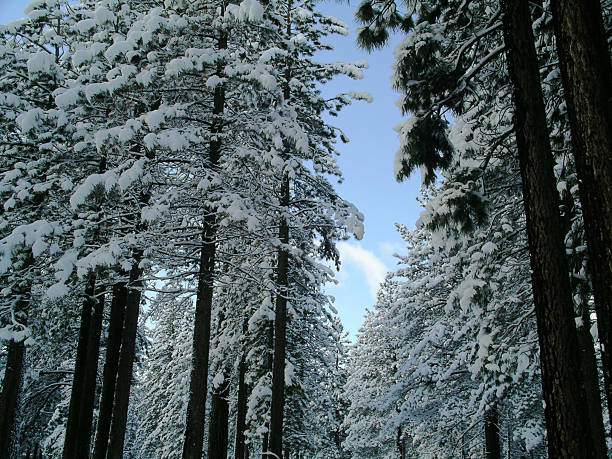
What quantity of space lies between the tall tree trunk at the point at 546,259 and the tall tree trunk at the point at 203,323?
5.69 metres

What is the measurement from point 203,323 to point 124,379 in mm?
Answer: 2673

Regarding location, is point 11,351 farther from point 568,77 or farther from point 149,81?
point 568,77

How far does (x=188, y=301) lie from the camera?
11.0m

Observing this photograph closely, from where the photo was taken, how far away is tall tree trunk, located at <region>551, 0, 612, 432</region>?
161 inches

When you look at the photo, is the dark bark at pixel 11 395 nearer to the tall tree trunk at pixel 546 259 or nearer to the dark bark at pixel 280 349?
the dark bark at pixel 280 349

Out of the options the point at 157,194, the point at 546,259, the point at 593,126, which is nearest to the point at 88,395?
the point at 157,194

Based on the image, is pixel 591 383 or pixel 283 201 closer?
pixel 591 383

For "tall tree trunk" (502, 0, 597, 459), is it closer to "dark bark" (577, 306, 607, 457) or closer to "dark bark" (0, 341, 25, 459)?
"dark bark" (577, 306, 607, 457)

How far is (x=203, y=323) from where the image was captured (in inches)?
359

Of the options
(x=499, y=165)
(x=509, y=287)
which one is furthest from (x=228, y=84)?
(x=509, y=287)

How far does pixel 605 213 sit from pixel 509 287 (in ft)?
21.9

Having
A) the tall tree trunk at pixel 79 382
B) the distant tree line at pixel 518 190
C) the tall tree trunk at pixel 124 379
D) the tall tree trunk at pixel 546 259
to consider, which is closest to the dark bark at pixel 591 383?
the distant tree line at pixel 518 190

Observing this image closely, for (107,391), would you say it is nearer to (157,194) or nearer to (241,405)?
(157,194)

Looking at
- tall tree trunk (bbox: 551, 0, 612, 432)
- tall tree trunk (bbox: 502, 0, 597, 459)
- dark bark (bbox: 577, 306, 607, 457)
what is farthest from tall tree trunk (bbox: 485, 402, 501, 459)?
tall tree trunk (bbox: 551, 0, 612, 432)
